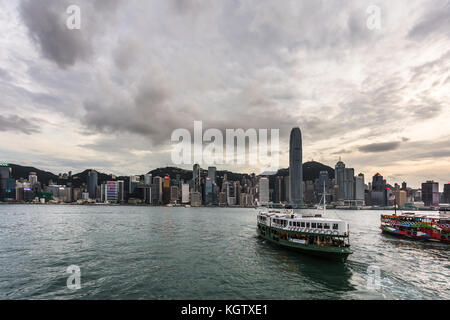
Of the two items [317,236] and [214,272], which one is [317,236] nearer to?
[317,236]

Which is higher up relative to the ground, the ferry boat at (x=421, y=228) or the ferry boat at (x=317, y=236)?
the ferry boat at (x=317, y=236)

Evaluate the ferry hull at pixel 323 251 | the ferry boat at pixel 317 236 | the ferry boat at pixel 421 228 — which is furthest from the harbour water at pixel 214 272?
the ferry boat at pixel 421 228

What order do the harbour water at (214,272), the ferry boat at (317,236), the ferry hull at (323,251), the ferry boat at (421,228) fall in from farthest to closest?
the ferry boat at (421,228) → the ferry boat at (317,236) → the ferry hull at (323,251) → the harbour water at (214,272)

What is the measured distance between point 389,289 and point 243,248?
2833cm

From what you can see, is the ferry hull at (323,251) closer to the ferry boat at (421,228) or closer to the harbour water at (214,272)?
the harbour water at (214,272)

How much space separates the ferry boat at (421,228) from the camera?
62.5 meters

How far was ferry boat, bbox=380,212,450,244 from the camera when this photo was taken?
62.5 meters

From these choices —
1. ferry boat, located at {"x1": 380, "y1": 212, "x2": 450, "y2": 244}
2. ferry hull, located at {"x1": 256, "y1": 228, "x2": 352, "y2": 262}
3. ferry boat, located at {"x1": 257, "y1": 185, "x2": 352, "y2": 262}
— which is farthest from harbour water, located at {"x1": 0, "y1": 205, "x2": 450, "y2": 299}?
ferry boat, located at {"x1": 380, "y1": 212, "x2": 450, "y2": 244}

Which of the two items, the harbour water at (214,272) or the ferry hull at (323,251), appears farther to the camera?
the ferry hull at (323,251)

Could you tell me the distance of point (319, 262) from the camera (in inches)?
1588

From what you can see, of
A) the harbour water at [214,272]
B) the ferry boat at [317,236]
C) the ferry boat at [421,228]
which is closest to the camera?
the harbour water at [214,272]

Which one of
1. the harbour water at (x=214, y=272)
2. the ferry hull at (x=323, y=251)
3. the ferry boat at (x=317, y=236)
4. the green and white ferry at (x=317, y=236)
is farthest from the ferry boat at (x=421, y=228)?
the ferry hull at (x=323, y=251)
